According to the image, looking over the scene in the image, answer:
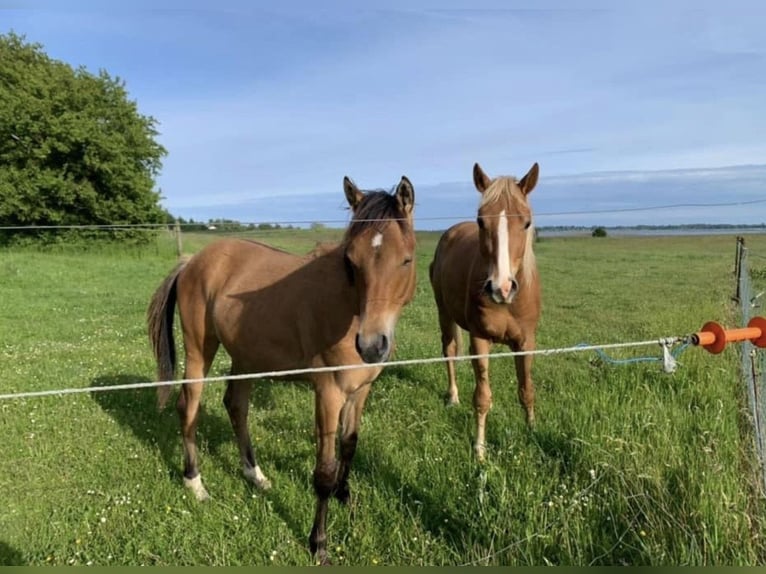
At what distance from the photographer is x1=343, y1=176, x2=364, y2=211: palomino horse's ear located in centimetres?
288

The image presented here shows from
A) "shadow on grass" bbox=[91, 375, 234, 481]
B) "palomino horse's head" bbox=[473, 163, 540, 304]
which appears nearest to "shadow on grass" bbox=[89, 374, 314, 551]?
"shadow on grass" bbox=[91, 375, 234, 481]

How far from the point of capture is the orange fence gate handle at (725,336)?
7.57 ft

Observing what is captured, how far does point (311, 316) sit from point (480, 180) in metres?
1.91

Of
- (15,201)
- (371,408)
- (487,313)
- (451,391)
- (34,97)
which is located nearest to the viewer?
(487,313)

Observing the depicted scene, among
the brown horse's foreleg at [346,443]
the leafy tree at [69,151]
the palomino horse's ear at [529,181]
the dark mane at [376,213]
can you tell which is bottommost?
the brown horse's foreleg at [346,443]

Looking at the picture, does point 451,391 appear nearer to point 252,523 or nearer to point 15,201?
point 252,523

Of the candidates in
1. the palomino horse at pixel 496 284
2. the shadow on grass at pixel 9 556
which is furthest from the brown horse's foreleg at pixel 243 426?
the palomino horse at pixel 496 284

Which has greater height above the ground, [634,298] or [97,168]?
[97,168]

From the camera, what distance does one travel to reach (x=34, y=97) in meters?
25.2

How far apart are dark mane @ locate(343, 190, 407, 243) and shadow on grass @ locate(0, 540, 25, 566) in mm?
2652

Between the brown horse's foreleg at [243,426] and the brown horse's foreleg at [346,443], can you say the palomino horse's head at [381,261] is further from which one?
the brown horse's foreleg at [243,426]

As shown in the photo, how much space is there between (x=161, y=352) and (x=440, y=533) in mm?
2871

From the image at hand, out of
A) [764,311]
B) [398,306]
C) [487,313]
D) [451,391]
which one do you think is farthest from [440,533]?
[764,311]

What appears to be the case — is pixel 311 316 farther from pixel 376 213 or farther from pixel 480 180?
pixel 480 180
